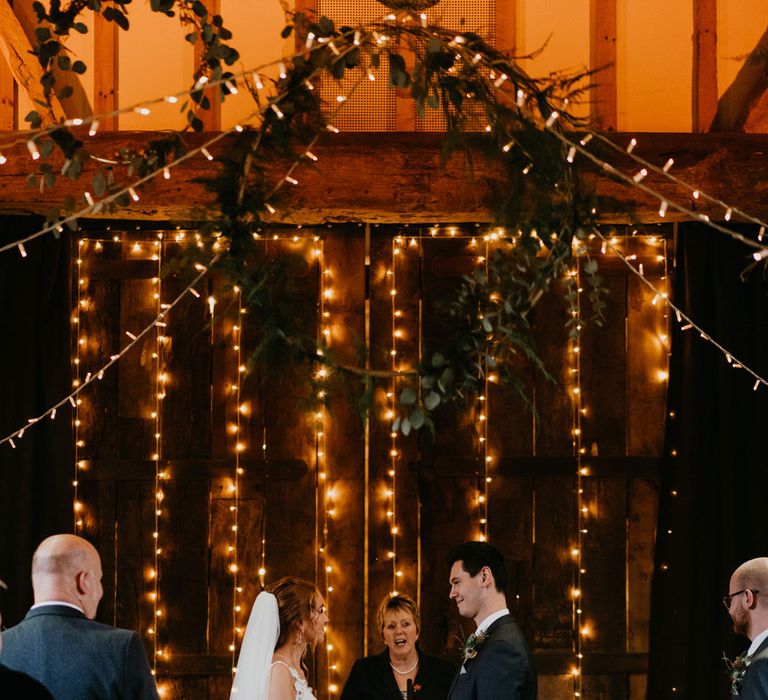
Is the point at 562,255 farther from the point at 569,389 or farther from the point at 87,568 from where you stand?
the point at 569,389

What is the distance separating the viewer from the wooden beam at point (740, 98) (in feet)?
17.5

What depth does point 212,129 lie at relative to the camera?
223 inches

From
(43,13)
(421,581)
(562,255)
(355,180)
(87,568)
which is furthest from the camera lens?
(421,581)

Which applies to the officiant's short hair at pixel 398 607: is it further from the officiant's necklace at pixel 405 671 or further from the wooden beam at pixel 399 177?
the wooden beam at pixel 399 177

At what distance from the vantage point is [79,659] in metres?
3.24

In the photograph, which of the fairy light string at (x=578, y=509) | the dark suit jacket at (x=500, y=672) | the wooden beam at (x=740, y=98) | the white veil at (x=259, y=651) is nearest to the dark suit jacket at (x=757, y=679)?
the dark suit jacket at (x=500, y=672)

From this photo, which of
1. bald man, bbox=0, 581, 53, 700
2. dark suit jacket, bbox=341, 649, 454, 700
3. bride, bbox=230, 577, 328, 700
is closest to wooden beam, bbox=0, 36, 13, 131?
bride, bbox=230, 577, 328, 700

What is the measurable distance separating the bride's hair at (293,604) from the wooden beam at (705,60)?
2.98m

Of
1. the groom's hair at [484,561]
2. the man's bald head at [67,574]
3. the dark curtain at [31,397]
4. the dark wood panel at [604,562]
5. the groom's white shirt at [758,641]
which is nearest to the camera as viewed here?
the man's bald head at [67,574]

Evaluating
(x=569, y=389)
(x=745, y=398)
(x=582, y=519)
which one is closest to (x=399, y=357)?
(x=569, y=389)

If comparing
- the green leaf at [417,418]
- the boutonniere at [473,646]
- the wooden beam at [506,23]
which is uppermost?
the wooden beam at [506,23]

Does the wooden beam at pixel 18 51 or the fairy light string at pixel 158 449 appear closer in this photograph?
the wooden beam at pixel 18 51

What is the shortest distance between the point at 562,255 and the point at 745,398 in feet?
11.1

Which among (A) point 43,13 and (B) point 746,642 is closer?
(A) point 43,13
